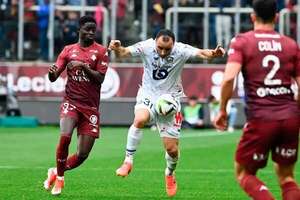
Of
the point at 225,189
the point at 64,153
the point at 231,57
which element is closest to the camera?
the point at 231,57

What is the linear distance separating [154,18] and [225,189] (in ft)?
74.2

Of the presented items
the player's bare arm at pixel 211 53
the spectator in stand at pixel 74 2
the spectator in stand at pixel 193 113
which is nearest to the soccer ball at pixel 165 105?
→ the player's bare arm at pixel 211 53

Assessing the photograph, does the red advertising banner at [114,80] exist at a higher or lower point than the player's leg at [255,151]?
lower

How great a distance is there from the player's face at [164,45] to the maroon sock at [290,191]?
4.70 m

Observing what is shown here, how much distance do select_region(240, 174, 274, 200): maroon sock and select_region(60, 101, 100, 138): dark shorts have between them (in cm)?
487

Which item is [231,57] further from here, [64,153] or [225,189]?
[225,189]

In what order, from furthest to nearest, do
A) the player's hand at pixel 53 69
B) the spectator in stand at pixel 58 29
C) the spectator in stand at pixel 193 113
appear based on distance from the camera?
the spectator in stand at pixel 58 29 < the spectator in stand at pixel 193 113 < the player's hand at pixel 53 69

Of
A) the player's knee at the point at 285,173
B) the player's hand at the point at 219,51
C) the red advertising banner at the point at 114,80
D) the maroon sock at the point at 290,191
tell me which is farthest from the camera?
the red advertising banner at the point at 114,80

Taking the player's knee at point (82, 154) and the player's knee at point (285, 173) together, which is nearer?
the player's knee at point (285, 173)

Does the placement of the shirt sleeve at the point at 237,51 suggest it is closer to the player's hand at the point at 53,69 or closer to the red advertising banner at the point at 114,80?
the player's hand at the point at 53,69

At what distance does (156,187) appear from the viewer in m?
16.6

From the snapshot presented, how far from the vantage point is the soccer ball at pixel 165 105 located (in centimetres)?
1524

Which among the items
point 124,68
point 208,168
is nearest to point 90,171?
point 208,168

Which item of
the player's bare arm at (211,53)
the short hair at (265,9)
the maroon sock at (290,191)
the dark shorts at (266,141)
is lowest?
the maroon sock at (290,191)
